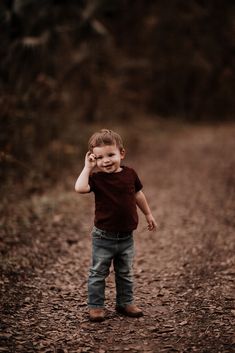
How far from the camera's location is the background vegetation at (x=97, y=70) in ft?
27.2

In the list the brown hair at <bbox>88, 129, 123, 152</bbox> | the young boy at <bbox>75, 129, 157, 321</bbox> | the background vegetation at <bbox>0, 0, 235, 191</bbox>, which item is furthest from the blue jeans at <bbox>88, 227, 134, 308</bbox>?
the background vegetation at <bbox>0, 0, 235, 191</bbox>

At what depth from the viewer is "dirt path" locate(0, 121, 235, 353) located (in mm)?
3643

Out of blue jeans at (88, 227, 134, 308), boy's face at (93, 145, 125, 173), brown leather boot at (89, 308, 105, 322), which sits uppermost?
boy's face at (93, 145, 125, 173)

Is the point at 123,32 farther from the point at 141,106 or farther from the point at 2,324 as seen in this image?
the point at 2,324

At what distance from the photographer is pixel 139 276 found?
5.02 meters

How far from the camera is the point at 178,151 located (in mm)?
12977

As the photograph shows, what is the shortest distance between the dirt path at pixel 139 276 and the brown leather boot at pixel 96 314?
4 centimetres

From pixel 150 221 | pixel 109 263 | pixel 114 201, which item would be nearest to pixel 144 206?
pixel 150 221

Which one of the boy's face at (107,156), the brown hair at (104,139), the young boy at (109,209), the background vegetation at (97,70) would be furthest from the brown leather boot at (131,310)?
the background vegetation at (97,70)

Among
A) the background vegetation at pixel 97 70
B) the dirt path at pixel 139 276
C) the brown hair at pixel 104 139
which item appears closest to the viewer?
the dirt path at pixel 139 276

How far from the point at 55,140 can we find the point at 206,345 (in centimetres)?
637

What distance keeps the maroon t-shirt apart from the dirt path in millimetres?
806

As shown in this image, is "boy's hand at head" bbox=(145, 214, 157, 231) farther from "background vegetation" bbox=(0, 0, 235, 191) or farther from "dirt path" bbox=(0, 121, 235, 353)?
"background vegetation" bbox=(0, 0, 235, 191)

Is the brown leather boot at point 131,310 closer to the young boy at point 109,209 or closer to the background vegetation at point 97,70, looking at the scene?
the young boy at point 109,209
